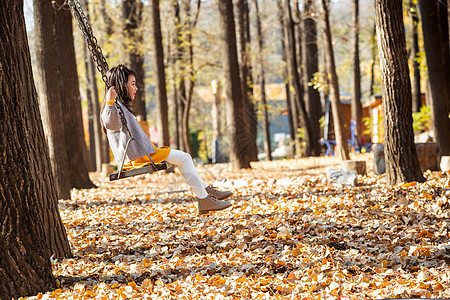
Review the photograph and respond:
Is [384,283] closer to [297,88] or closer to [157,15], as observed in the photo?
[157,15]

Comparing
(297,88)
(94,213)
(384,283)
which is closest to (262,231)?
(384,283)

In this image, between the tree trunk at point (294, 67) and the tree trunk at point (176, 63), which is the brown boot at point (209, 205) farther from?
the tree trunk at point (294, 67)

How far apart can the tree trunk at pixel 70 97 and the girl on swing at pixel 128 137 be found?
5838 millimetres

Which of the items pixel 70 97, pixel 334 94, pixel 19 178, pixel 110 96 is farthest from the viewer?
pixel 334 94

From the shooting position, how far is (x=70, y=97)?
39.2 ft

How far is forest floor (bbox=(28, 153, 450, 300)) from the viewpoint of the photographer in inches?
178

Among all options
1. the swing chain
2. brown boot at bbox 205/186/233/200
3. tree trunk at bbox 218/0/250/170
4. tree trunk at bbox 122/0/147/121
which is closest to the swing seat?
the swing chain

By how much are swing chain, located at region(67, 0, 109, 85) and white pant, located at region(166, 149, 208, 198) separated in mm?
1184

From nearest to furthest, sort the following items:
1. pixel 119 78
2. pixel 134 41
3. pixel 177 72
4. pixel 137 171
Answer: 1. pixel 137 171
2. pixel 119 78
3. pixel 134 41
4. pixel 177 72

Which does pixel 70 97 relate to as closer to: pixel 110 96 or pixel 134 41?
pixel 110 96

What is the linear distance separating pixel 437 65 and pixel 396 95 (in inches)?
168

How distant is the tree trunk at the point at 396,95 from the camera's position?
26.8 feet

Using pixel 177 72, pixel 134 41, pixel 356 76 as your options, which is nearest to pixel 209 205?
pixel 134 41

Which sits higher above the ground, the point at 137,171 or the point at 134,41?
the point at 134,41
